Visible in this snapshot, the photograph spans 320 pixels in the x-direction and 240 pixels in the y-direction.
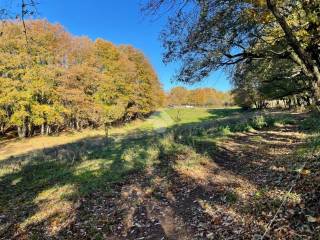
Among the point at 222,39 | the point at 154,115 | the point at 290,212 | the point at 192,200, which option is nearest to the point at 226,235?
the point at 290,212

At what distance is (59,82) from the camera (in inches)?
1582

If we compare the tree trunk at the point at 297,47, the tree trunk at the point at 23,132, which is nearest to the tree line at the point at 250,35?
the tree trunk at the point at 297,47

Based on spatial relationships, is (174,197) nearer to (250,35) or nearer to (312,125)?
(250,35)

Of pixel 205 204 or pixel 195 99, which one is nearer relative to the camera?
pixel 205 204

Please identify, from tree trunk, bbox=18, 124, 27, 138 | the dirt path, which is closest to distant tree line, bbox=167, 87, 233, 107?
tree trunk, bbox=18, 124, 27, 138

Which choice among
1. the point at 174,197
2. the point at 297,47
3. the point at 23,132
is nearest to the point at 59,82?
the point at 23,132

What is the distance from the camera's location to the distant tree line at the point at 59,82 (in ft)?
115

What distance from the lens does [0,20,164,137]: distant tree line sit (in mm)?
35156

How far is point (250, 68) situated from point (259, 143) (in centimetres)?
667

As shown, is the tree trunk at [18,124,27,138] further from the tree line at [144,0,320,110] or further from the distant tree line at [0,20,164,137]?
the tree line at [144,0,320,110]

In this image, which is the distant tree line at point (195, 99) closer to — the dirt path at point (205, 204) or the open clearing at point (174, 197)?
the open clearing at point (174, 197)

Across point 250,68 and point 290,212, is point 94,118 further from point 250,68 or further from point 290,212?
point 290,212

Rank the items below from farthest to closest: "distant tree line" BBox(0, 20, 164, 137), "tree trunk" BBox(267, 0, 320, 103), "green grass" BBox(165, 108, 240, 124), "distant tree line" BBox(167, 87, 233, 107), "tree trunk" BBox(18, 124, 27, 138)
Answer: "distant tree line" BBox(167, 87, 233, 107)
"green grass" BBox(165, 108, 240, 124)
"tree trunk" BBox(18, 124, 27, 138)
"distant tree line" BBox(0, 20, 164, 137)
"tree trunk" BBox(267, 0, 320, 103)

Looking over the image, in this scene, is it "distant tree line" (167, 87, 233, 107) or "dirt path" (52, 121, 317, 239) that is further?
"distant tree line" (167, 87, 233, 107)
